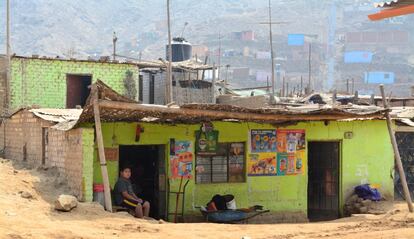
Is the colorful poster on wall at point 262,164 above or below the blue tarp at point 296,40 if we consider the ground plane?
below

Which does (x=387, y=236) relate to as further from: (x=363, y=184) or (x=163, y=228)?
(x=363, y=184)

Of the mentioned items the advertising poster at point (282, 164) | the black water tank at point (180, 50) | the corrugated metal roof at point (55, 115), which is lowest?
the advertising poster at point (282, 164)

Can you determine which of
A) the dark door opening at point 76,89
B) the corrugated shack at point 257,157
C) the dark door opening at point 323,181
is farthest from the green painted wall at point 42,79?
the dark door opening at point 323,181

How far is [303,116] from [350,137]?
291cm

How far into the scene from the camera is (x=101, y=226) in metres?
10.1

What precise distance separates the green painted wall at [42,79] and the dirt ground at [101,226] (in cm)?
1170

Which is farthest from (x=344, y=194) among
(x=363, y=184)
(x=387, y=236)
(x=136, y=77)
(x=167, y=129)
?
(x=136, y=77)

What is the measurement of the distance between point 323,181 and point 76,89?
469 inches

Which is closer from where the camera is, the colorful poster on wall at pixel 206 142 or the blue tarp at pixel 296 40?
the colorful poster on wall at pixel 206 142

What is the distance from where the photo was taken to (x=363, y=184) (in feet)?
53.5

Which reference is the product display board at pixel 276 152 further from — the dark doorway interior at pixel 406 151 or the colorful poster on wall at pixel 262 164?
the dark doorway interior at pixel 406 151

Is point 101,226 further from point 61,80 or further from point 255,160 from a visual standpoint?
point 61,80

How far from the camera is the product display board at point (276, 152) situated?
1534cm

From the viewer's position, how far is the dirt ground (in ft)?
30.7
